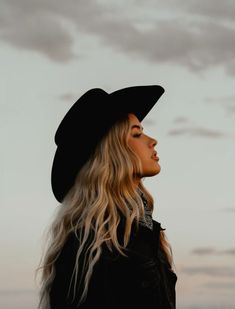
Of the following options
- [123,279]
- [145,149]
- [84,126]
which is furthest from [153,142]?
[123,279]

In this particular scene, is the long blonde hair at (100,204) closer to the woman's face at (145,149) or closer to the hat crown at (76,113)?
the woman's face at (145,149)

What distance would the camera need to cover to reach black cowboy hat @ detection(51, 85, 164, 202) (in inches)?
266

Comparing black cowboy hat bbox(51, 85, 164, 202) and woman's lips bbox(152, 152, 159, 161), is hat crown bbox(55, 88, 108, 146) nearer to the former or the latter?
black cowboy hat bbox(51, 85, 164, 202)

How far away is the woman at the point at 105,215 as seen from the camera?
6211mm

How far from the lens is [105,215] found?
21.1 feet

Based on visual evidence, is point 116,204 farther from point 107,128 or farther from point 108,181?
point 107,128

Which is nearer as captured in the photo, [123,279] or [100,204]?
[123,279]

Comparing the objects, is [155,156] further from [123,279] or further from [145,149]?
[123,279]

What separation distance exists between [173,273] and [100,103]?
1651 millimetres

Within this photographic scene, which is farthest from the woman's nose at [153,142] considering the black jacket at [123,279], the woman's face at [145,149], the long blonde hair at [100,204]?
the black jacket at [123,279]

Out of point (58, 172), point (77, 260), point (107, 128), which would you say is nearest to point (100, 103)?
point (107, 128)

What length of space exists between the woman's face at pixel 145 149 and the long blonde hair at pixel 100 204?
6 cm

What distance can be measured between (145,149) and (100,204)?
27.0 inches

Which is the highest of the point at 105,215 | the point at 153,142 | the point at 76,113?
the point at 76,113
